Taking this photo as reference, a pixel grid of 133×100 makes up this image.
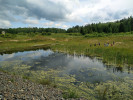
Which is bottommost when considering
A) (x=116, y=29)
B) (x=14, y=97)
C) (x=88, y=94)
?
(x=88, y=94)

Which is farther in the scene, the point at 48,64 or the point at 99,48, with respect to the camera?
the point at 99,48

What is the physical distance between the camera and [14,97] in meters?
6.49

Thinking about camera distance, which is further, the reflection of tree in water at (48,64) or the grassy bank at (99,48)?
the grassy bank at (99,48)

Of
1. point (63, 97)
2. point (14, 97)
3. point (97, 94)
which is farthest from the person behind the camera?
point (97, 94)

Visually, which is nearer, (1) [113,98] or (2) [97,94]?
(1) [113,98]

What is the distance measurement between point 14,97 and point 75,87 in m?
5.75

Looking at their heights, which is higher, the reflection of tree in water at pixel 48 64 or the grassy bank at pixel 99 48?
the grassy bank at pixel 99 48

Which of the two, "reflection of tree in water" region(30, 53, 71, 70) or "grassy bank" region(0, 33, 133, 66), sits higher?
"grassy bank" region(0, 33, 133, 66)

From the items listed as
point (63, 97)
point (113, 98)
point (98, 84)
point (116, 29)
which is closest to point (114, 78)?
point (98, 84)

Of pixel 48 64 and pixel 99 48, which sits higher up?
pixel 99 48

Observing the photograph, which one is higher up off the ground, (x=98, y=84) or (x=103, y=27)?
(x=103, y=27)

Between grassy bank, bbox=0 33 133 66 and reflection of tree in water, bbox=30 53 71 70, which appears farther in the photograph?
grassy bank, bbox=0 33 133 66

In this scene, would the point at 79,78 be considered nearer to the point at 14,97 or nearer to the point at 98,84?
the point at 98,84

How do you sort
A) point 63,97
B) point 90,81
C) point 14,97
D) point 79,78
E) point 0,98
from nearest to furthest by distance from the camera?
point 0,98 → point 14,97 → point 63,97 → point 90,81 → point 79,78
